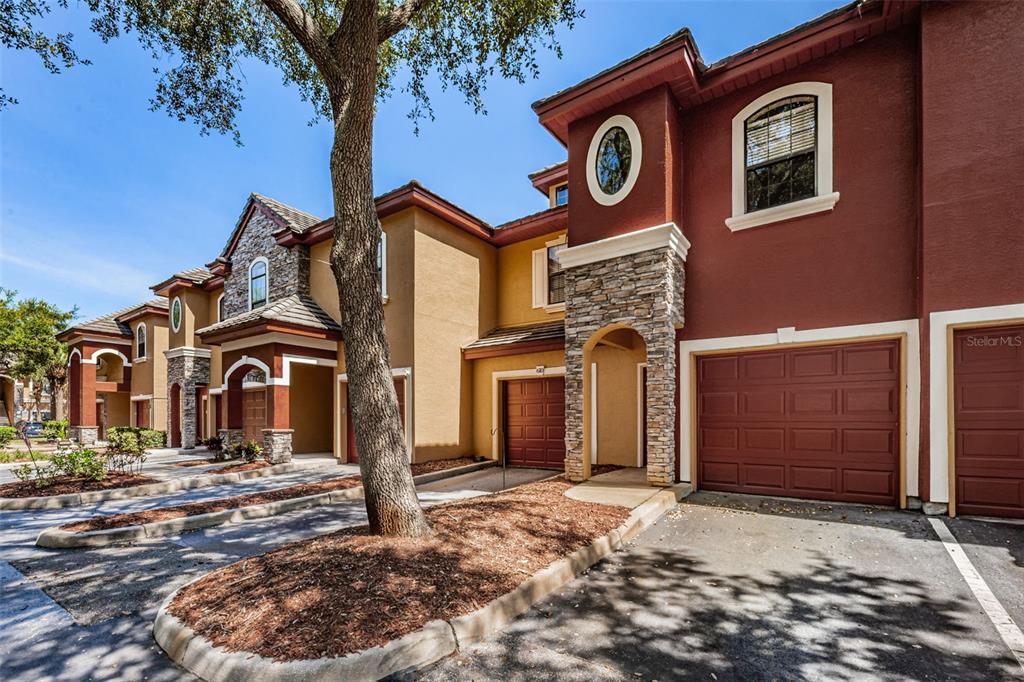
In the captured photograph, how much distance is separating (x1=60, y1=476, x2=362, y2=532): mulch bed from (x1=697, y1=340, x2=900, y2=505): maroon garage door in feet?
24.2

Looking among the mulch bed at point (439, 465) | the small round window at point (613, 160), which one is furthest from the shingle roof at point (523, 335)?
the small round window at point (613, 160)

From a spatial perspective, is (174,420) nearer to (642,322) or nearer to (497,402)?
(497,402)

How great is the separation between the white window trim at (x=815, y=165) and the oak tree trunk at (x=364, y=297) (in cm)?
645

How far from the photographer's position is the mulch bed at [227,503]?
7000 millimetres

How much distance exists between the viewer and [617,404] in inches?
448

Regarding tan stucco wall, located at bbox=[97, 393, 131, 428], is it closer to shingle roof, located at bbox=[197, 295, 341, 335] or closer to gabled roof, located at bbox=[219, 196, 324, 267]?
gabled roof, located at bbox=[219, 196, 324, 267]

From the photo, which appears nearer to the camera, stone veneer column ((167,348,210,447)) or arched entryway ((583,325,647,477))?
arched entryway ((583,325,647,477))

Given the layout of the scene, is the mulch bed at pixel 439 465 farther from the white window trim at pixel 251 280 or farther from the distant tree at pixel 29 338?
the distant tree at pixel 29 338

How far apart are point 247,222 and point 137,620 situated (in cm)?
1595

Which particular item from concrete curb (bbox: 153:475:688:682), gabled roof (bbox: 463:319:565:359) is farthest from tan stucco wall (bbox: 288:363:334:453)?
concrete curb (bbox: 153:475:688:682)

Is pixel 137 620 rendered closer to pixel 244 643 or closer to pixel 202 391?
pixel 244 643

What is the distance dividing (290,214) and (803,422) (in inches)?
634

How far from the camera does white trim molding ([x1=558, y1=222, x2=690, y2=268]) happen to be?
8.28 metres

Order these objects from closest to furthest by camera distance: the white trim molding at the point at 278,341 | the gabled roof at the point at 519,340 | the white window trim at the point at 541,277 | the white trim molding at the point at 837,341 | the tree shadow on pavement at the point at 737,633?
the tree shadow on pavement at the point at 737,633 → the white trim molding at the point at 837,341 → the gabled roof at the point at 519,340 → the white trim molding at the point at 278,341 → the white window trim at the point at 541,277
